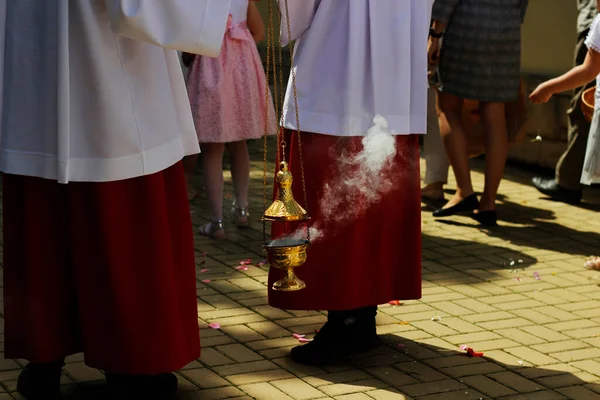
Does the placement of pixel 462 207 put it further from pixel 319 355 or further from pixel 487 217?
pixel 319 355

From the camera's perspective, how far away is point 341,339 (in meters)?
4.60

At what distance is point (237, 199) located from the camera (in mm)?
7113

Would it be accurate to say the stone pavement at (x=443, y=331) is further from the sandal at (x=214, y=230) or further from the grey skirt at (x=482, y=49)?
the grey skirt at (x=482, y=49)

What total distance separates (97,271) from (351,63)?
1331 mm

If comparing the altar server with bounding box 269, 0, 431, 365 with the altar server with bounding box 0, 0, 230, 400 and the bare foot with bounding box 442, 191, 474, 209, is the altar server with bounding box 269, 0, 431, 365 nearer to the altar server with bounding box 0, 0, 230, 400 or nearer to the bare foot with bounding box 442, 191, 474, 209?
the altar server with bounding box 0, 0, 230, 400

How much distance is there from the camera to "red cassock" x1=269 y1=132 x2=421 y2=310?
444cm

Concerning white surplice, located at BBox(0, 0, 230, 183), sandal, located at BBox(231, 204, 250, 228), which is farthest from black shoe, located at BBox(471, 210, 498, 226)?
white surplice, located at BBox(0, 0, 230, 183)

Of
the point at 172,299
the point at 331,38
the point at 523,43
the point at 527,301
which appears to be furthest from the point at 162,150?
the point at 523,43

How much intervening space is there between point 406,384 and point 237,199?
3.03 metres

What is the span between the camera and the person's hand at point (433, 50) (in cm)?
718

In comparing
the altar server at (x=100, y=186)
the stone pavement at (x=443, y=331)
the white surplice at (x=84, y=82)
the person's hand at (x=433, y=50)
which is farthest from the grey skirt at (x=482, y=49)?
the white surplice at (x=84, y=82)

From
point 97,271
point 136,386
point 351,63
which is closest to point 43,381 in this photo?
point 136,386

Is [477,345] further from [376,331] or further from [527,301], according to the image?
[527,301]

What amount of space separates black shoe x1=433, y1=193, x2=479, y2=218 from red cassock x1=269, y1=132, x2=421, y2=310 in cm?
282
